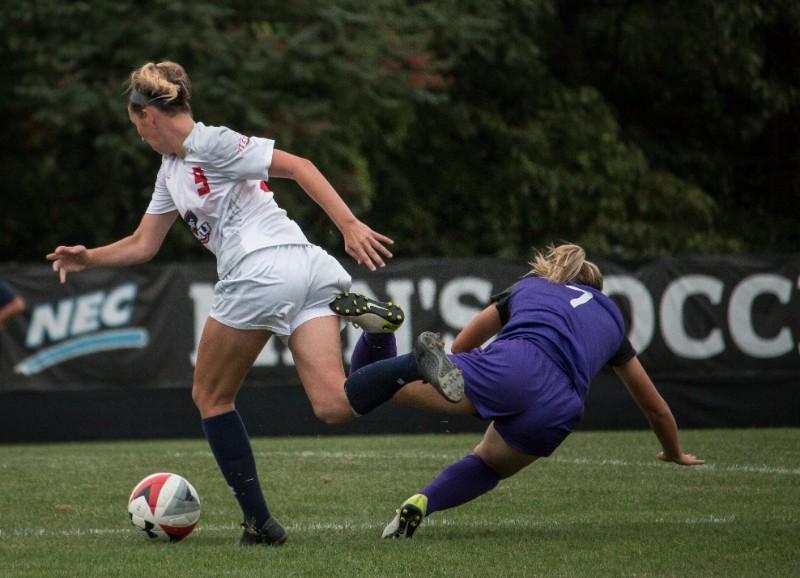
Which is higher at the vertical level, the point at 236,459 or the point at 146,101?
the point at 146,101

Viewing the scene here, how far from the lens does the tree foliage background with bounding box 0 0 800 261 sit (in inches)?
690

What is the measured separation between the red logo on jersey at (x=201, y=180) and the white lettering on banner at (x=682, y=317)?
820cm

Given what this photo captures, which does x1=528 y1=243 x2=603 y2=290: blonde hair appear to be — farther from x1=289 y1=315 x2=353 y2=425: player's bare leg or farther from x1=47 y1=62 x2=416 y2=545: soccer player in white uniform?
x1=289 y1=315 x2=353 y2=425: player's bare leg

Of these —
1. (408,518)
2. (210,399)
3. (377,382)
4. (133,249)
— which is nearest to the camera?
(377,382)

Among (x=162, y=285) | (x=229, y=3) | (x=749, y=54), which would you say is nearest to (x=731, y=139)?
(x=749, y=54)

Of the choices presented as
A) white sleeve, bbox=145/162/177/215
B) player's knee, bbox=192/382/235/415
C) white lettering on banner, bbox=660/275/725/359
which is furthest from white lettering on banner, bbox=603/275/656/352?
player's knee, bbox=192/382/235/415

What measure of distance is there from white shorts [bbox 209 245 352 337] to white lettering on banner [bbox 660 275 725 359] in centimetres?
791

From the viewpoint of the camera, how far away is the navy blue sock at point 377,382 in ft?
18.2

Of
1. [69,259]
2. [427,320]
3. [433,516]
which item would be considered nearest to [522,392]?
[433,516]

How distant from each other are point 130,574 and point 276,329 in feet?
3.72

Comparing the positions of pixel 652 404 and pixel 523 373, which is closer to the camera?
pixel 523 373

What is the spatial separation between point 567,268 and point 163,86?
1.90m

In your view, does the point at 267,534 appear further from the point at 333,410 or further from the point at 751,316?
the point at 751,316

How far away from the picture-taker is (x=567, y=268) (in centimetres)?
614
